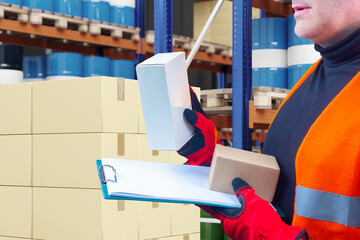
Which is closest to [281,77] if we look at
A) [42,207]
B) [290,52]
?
[290,52]

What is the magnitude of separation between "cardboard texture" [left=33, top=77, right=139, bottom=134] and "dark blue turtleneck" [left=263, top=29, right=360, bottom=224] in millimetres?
1860

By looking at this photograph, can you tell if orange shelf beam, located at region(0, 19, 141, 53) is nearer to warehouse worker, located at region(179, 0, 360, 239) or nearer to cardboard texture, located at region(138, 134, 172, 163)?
cardboard texture, located at region(138, 134, 172, 163)

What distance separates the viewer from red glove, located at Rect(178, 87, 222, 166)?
1645 mm

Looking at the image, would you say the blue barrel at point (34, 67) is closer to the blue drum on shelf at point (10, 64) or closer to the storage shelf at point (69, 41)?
the storage shelf at point (69, 41)

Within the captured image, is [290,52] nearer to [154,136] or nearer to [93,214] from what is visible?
[93,214]

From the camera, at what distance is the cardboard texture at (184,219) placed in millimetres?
3789

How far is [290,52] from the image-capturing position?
13.5 feet

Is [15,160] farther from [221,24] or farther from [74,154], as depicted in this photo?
[221,24]

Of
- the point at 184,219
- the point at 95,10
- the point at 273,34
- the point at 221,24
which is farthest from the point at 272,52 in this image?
the point at 221,24

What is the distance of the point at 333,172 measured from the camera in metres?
1.27

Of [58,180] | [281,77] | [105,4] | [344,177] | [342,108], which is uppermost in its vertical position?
[105,4]

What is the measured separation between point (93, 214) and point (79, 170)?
32 centimetres

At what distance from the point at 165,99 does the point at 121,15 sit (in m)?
5.25

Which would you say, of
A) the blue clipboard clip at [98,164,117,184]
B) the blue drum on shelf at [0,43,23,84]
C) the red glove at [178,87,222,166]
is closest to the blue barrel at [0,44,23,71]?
the blue drum on shelf at [0,43,23,84]
